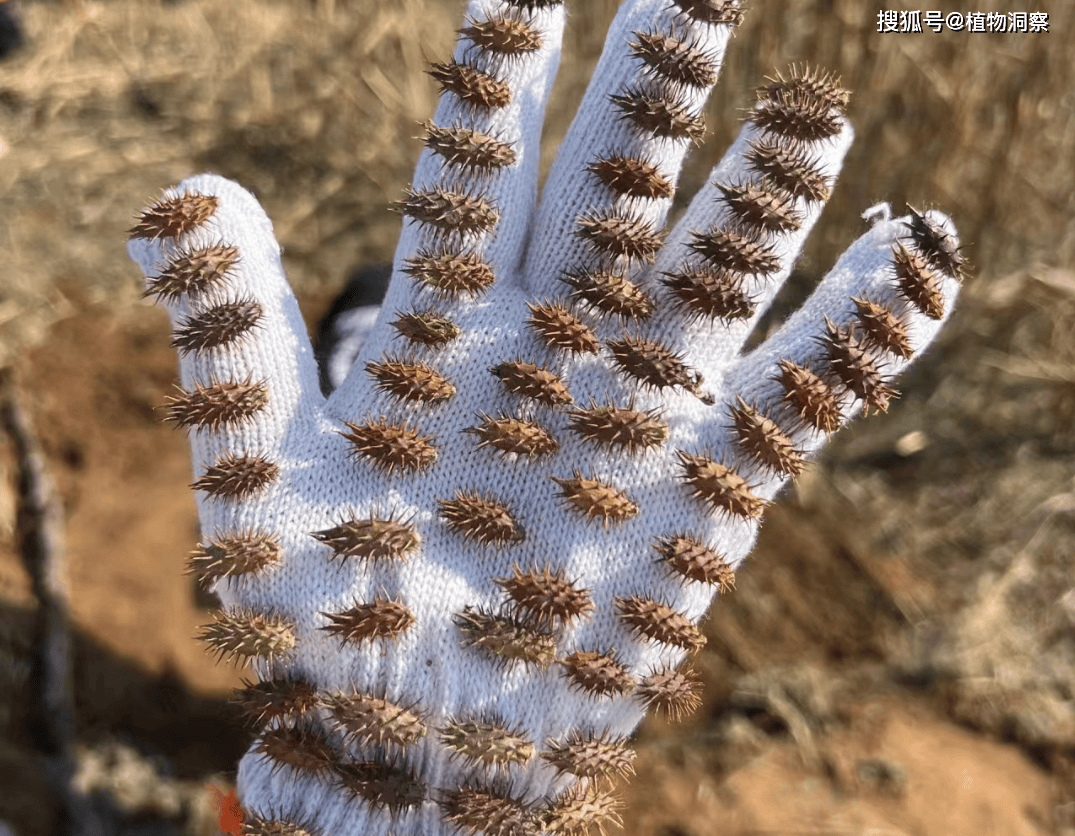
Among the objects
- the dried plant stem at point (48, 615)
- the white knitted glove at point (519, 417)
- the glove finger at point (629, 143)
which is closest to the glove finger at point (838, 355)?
the white knitted glove at point (519, 417)

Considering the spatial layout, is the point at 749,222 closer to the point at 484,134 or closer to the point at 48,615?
the point at 484,134

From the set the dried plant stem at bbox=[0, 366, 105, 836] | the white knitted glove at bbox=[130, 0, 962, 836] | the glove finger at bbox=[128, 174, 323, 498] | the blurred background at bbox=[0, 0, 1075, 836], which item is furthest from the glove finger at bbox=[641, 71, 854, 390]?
the dried plant stem at bbox=[0, 366, 105, 836]

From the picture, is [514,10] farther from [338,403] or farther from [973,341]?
[973,341]

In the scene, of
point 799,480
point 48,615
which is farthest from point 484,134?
point 48,615

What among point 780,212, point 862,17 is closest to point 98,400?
point 780,212

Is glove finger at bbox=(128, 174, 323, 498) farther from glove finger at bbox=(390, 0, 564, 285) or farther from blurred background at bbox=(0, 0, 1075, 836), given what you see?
blurred background at bbox=(0, 0, 1075, 836)
